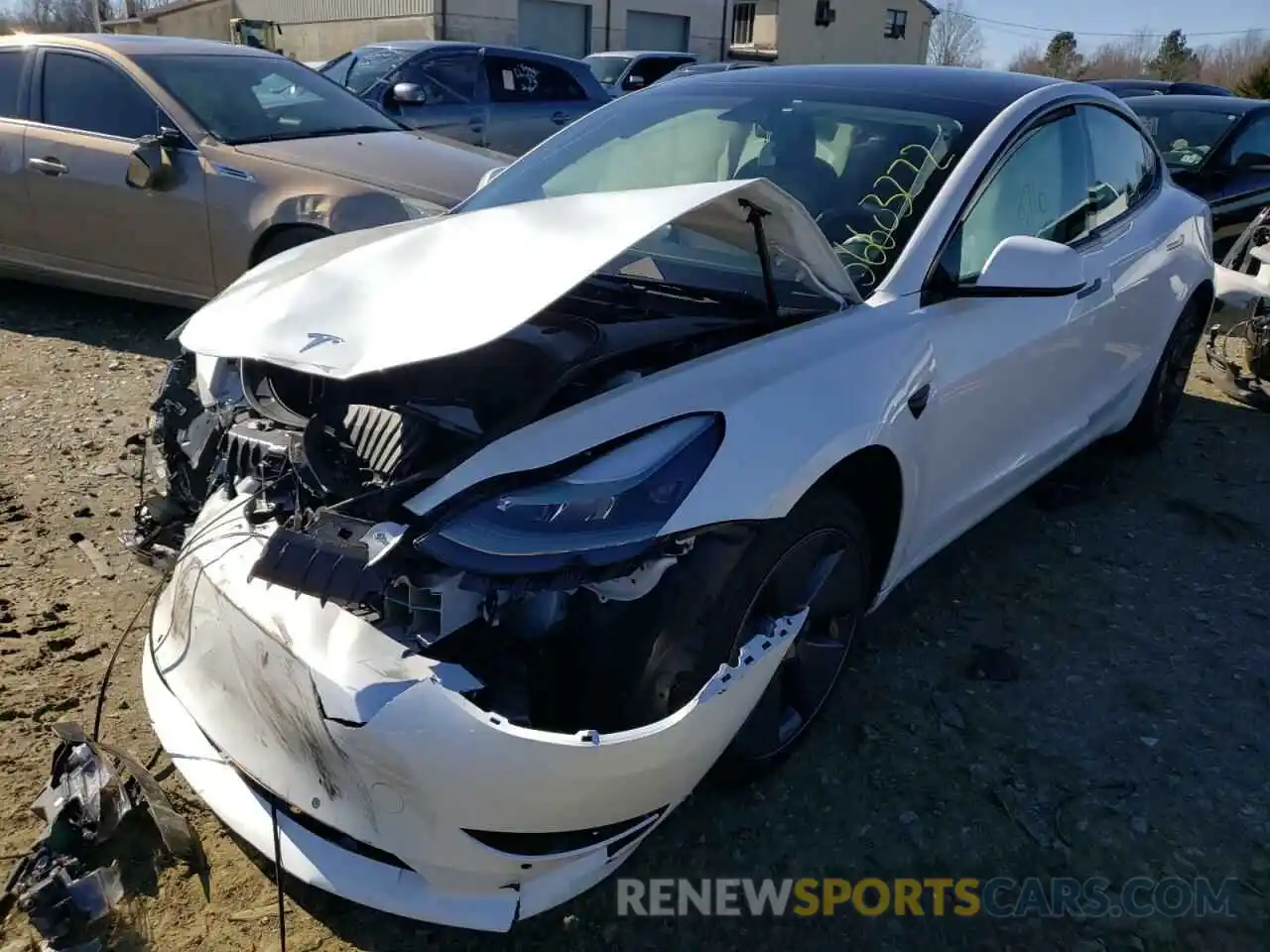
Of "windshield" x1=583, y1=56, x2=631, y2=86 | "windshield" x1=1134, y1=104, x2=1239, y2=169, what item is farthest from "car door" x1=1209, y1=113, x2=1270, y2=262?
"windshield" x1=583, y1=56, x2=631, y2=86

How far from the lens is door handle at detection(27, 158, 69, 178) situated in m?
5.45

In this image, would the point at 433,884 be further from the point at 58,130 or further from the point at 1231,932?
the point at 58,130

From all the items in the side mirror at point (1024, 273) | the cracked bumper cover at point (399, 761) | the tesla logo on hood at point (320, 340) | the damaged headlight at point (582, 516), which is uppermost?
the side mirror at point (1024, 273)

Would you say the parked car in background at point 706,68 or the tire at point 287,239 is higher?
the parked car in background at point 706,68

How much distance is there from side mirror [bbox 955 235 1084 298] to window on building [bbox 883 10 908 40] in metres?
42.6

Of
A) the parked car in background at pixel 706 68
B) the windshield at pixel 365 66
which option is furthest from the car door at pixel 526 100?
the parked car in background at pixel 706 68

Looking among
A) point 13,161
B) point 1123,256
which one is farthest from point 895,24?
point 1123,256

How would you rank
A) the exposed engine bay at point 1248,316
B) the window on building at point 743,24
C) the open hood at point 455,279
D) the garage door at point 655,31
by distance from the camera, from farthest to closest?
the window on building at point 743,24 < the garage door at point 655,31 < the exposed engine bay at point 1248,316 < the open hood at point 455,279

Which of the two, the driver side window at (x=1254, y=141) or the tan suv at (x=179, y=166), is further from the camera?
the driver side window at (x=1254, y=141)

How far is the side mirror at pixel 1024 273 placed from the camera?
2.56 m

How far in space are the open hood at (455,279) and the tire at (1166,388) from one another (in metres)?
2.49

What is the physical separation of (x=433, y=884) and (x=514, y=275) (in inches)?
44.1

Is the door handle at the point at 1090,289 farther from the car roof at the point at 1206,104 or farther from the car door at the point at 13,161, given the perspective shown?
the car door at the point at 13,161

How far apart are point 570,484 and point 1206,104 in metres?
7.55
